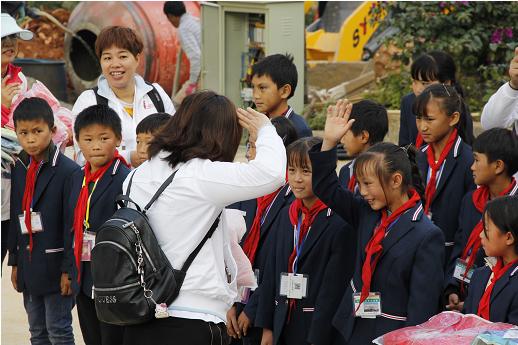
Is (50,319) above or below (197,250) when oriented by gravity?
below

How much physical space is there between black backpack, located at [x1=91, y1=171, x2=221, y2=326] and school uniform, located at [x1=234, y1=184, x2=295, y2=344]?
1.18m

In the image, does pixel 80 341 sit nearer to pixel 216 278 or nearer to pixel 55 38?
pixel 216 278

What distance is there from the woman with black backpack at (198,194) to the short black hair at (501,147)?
1.32 meters

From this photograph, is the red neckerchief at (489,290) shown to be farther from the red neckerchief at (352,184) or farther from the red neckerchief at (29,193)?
the red neckerchief at (29,193)

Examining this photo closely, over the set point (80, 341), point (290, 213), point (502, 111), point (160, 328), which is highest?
point (502, 111)

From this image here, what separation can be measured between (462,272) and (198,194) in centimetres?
160

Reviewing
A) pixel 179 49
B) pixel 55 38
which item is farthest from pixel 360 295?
pixel 55 38

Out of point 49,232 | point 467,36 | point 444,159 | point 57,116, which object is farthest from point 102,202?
point 467,36

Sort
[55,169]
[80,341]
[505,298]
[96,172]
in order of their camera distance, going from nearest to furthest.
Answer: [505,298]
[96,172]
[55,169]
[80,341]

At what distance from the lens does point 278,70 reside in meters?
5.56

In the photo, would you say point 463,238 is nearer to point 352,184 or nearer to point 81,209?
point 352,184

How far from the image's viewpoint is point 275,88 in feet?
18.2

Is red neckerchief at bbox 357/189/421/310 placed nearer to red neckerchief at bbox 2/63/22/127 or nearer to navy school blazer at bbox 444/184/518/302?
navy school blazer at bbox 444/184/518/302

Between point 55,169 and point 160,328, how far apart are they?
2029mm
